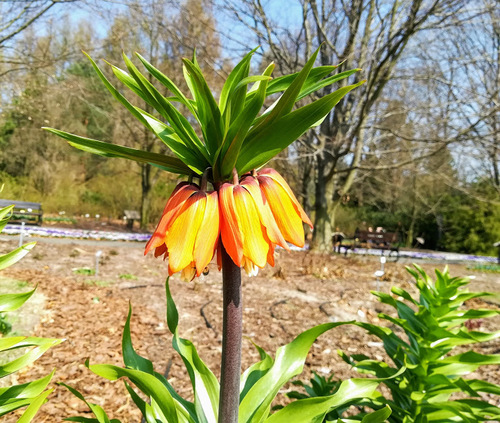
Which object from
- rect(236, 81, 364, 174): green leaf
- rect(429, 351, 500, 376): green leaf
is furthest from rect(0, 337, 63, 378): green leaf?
rect(429, 351, 500, 376): green leaf

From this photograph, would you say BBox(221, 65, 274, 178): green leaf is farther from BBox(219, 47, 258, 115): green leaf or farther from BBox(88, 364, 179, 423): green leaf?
BBox(88, 364, 179, 423): green leaf

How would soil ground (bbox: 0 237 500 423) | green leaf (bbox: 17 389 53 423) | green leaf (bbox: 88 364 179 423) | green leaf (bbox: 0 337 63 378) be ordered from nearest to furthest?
green leaf (bbox: 88 364 179 423) → green leaf (bbox: 17 389 53 423) → green leaf (bbox: 0 337 63 378) → soil ground (bbox: 0 237 500 423)

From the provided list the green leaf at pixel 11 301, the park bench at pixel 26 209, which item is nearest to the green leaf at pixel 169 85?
the green leaf at pixel 11 301

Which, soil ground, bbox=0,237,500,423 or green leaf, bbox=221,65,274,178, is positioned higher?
green leaf, bbox=221,65,274,178

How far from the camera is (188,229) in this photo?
70 centimetres

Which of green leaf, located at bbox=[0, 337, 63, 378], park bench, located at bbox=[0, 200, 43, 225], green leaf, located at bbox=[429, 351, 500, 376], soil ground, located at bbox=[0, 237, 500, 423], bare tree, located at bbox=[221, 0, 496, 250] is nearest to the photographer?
green leaf, located at bbox=[0, 337, 63, 378]

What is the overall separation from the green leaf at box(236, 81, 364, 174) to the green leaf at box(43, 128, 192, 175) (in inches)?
4.9

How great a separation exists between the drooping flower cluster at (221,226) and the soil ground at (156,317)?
2.76 feet

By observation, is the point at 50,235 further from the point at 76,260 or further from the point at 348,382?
the point at 348,382

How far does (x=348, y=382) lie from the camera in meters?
0.90

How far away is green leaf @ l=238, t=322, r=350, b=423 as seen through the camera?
84 cm

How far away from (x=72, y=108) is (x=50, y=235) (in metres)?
14.2

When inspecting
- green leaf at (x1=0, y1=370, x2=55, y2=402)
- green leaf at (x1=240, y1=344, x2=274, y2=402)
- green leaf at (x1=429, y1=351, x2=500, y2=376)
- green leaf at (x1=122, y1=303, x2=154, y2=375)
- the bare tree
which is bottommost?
green leaf at (x1=429, y1=351, x2=500, y2=376)

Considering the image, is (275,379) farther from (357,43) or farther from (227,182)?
(357,43)
